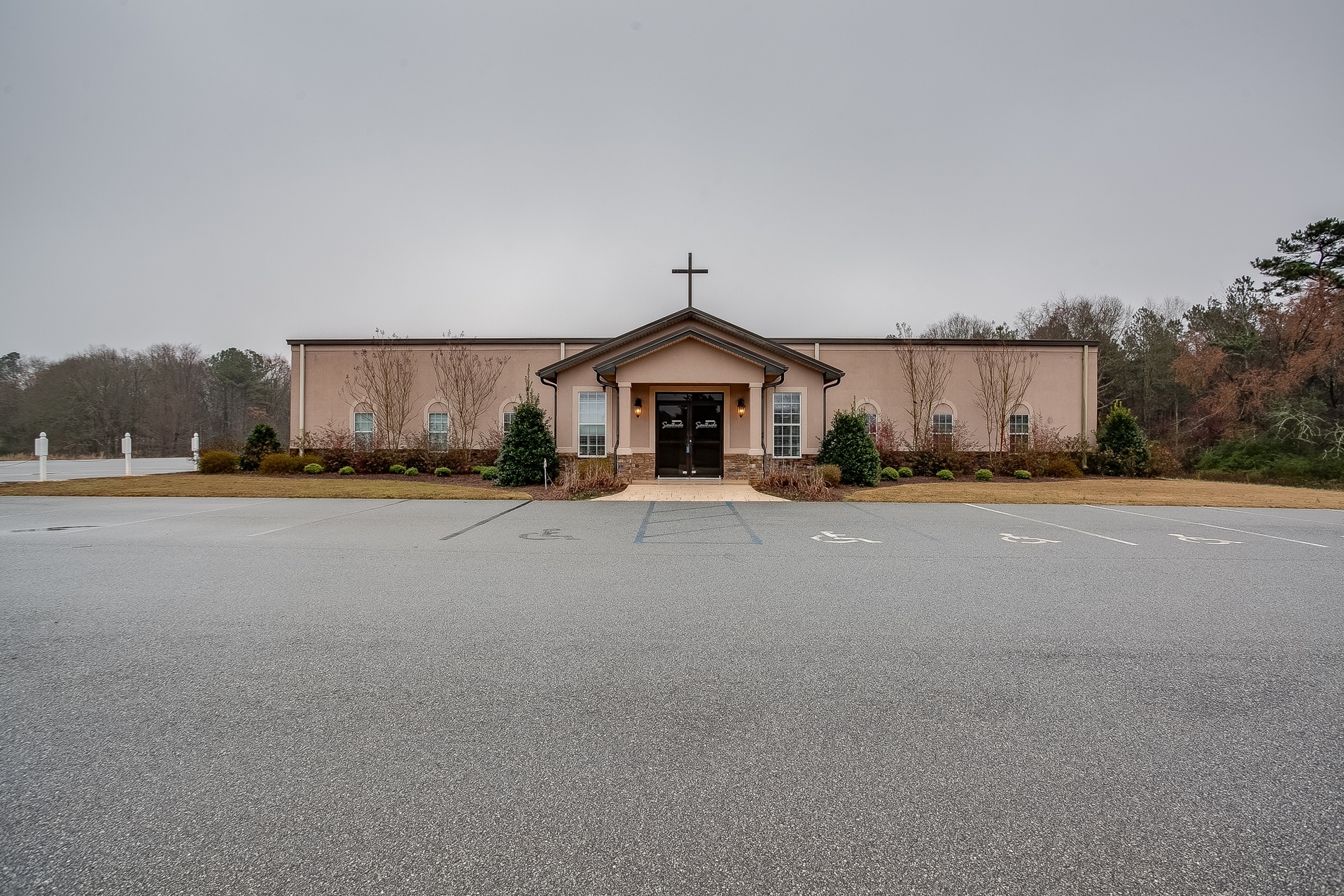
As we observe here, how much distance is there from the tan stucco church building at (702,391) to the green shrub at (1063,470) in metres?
2.14

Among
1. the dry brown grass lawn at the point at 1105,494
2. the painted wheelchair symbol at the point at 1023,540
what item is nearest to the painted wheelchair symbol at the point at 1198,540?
the painted wheelchair symbol at the point at 1023,540

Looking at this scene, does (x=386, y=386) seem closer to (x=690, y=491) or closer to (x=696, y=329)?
(x=696, y=329)

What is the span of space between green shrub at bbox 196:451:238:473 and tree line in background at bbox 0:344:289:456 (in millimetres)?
16349

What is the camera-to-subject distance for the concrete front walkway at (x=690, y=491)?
14383 millimetres

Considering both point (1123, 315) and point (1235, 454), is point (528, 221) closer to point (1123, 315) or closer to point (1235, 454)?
point (1235, 454)

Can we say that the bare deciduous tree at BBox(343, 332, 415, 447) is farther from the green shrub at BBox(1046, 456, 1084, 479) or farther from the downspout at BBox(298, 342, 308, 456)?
the green shrub at BBox(1046, 456, 1084, 479)

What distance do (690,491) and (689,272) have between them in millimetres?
7559

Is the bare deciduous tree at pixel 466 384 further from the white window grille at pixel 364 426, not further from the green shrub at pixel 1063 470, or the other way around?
the green shrub at pixel 1063 470

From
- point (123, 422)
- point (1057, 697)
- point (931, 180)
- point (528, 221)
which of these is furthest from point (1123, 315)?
point (123, 422)

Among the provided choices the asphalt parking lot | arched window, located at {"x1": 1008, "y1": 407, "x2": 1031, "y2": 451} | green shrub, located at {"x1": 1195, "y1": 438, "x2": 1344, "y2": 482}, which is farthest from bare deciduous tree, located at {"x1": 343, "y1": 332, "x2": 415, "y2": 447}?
green shrub, located at {"x1": 1195, "y1": 438, "x2": 1344, "y2": 482}

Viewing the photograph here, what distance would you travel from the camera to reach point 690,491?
15578 mm

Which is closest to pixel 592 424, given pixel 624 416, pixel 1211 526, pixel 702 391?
pixel 624 416

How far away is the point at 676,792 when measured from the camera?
221 centimetres

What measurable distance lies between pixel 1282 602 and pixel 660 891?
6933mm
